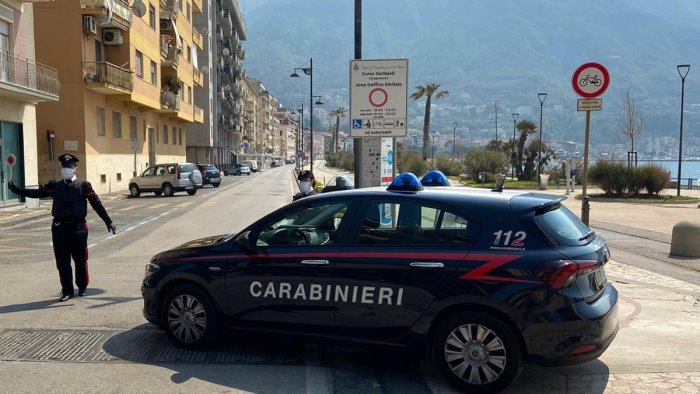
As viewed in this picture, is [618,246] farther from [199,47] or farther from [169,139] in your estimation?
[199,47]

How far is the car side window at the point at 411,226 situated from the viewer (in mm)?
4426

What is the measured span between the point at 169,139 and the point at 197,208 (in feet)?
95.6

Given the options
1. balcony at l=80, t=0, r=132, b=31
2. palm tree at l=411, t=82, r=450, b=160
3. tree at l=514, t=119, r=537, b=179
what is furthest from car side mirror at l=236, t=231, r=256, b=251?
palm tree at l=411, t=82, r=450, b=160

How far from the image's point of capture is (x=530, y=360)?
4148 mm

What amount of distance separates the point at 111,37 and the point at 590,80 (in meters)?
29.9

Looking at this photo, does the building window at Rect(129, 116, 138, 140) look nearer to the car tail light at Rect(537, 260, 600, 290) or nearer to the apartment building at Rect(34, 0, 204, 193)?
the apartment building at Rect(34, 0, 204, 193)

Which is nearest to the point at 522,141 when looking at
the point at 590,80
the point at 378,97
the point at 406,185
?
the point at 378,97

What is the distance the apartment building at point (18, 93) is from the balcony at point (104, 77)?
5.67 meters

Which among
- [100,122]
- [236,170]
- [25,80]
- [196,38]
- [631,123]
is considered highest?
[196,38]

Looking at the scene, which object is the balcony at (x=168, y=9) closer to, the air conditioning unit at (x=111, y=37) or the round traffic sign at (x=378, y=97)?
the air conditioning unit at (x=111, y=37)

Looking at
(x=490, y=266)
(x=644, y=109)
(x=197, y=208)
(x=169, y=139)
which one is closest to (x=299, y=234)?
(x=490, y=266)

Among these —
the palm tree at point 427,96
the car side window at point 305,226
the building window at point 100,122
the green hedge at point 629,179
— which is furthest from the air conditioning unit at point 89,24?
the palm tree at point 427,96

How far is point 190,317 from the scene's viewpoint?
523 cm

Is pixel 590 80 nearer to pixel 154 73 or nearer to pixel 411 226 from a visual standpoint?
pixel 411 226
